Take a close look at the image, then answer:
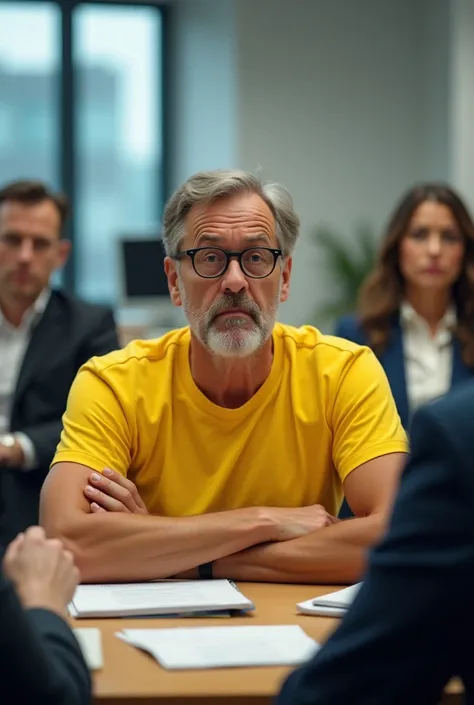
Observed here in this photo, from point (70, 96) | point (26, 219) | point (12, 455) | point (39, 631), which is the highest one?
point (70, 96)

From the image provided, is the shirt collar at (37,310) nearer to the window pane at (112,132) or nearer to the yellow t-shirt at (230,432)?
the yellow t-shirt at (230,432)

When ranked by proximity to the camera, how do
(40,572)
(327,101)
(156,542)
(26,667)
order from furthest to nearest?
(327,101)
(156,542)
(40,572)
(26,667)

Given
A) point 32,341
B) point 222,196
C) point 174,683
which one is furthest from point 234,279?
point 32,341

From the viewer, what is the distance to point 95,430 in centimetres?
232

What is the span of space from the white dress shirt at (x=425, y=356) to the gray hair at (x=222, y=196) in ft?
4.67

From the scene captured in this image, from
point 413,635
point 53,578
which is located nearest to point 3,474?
point 53,578

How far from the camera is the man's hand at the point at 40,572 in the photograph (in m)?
1.54

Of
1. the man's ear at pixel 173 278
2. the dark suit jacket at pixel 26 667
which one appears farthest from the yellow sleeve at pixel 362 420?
the dark suit jacket at pixel 26 667

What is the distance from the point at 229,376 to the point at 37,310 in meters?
1.53

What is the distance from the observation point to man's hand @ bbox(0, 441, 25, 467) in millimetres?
3475

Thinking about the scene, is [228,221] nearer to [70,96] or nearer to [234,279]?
[234,279]

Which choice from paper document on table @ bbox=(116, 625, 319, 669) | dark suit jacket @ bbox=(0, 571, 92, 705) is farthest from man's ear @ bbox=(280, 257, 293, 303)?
dark suit jacket @ bbox=(0, 571, 92, 705)

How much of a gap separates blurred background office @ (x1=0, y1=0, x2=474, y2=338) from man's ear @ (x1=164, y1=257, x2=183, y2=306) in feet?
12.5

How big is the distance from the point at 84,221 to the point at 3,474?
404 cm
